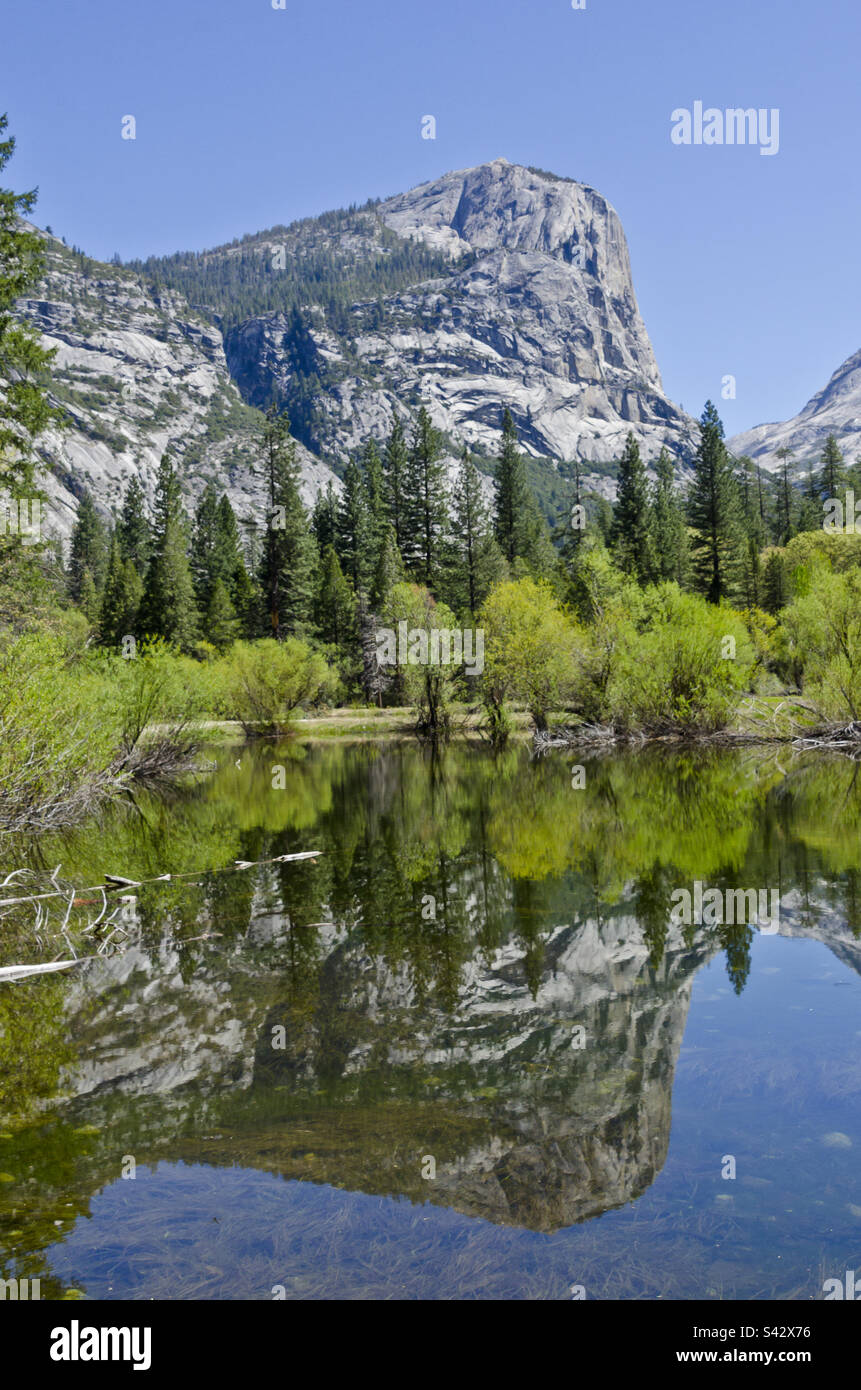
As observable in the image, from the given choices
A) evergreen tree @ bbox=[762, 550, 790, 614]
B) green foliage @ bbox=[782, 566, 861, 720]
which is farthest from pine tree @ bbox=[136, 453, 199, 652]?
evergreen tree @ bbox=[762, 550, 790, 614]

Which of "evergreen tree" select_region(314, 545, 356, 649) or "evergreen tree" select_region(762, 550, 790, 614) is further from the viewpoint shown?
"evergreen tree" select_region(762, 550, 790, 614)

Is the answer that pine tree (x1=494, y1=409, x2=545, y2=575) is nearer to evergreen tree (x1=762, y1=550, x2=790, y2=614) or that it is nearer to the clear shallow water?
evergreen tree (x1=762, y1=550, x2=790, y2=614)

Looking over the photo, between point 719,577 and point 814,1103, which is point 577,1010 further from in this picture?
point 719,577

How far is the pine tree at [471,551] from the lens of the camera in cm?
6406

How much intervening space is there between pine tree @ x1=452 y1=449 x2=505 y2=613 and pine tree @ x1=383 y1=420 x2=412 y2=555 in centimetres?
526

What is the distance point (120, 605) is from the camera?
6862cm

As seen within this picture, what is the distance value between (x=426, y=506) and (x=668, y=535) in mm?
19587

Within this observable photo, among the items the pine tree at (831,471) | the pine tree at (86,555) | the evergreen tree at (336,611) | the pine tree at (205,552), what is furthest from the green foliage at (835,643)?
the pine tree at (86,555)

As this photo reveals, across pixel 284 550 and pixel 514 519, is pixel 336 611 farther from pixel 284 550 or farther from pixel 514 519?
pixel 514 519

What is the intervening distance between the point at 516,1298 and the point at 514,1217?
76cm

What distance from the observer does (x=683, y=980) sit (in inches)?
356

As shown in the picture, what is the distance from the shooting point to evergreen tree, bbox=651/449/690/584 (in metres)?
65.6
